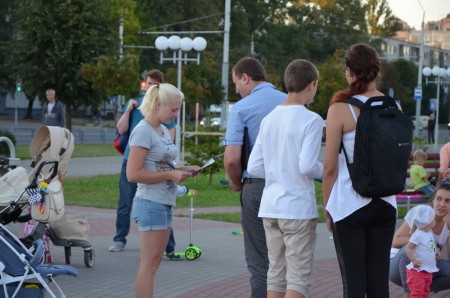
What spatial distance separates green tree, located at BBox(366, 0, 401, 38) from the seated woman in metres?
108

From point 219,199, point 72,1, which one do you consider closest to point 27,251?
point 219,199

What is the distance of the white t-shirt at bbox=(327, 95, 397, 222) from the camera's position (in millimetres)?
5891

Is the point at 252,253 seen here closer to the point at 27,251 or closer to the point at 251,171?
the point at 251,171

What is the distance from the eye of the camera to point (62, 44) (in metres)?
39.2

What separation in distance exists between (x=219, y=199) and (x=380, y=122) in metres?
13.1

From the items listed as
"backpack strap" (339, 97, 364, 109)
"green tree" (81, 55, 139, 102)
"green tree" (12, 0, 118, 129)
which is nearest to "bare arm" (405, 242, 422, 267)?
"backpack strap" (339, 97, 364, 109)

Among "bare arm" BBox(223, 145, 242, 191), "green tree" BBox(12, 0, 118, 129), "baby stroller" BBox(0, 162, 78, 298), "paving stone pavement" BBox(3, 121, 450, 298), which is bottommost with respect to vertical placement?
"paving stone pavement" BBox(3, 121, 450, 298)

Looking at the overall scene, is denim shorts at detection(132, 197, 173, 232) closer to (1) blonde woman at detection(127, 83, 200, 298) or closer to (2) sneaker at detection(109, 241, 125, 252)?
(1) blonde woman at detection(127, 83, 200, 298)

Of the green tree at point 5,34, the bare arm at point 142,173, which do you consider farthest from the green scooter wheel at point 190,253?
the green tree at point 5,34

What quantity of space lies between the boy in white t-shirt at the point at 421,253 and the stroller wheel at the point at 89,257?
3.67 meters

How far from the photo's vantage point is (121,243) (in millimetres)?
11508

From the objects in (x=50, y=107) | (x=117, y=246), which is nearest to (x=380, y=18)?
(x=50, y=107)

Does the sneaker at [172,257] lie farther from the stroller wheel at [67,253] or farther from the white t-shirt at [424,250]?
the white t-shirt at [424,250]

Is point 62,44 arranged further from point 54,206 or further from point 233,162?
point 233,162
